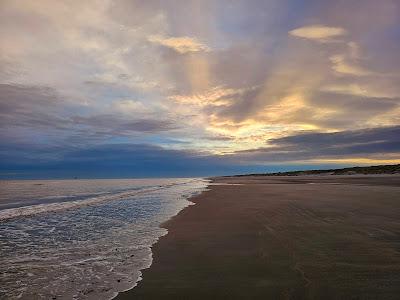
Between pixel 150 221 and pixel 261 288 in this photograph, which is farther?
pixel 150 221

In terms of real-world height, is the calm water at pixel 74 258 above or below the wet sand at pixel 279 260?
below

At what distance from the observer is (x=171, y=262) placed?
7.07 meters

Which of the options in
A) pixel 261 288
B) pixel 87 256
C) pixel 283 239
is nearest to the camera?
pixel 261 288

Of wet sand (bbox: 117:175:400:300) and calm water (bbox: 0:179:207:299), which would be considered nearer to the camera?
wet sand (bbox: 117:175:400:300)

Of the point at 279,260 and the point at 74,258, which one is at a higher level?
the point at 279,260

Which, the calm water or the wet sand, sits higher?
the wet sand

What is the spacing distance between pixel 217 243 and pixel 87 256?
3354 mm

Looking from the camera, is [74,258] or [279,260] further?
[74,258]

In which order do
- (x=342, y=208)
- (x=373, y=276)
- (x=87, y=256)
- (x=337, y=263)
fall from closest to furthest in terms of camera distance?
1. (x=373, y=276)
2. (x=337, y=263)
3. (x=87, y=256)
4. (x=342, y=208)

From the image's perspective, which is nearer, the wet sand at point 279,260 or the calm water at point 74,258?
the wet sand at point 279,260

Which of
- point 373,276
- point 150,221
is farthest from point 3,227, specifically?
point 373,276

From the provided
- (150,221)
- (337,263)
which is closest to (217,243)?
(337,263)

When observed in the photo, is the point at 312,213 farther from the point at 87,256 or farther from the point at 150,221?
the point at 87,256

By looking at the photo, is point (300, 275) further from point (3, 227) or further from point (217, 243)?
point (3, 227)
